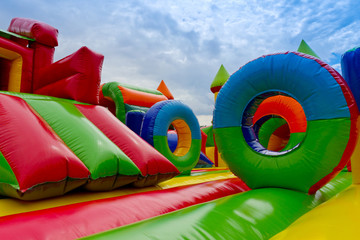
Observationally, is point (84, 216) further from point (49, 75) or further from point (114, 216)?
point (49, 75)

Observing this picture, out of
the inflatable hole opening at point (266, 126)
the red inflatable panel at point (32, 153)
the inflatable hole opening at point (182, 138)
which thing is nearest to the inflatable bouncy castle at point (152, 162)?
the red inflatable panel at point (32, 153)

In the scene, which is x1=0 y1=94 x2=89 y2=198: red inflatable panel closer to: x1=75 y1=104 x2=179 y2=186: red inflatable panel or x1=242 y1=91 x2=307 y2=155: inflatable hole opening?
x1=75 y1=104 x2=179 y2=186: red inflatable panel

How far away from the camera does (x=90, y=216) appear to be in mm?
910

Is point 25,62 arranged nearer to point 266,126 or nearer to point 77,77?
point 77,77

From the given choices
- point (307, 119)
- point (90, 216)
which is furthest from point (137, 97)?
point (90, 216)

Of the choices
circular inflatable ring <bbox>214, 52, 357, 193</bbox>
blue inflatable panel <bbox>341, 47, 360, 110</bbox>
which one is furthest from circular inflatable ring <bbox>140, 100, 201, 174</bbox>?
blue inflatable panel <bbox>341, 47, 360, 110</bbox>

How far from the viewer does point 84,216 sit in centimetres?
90

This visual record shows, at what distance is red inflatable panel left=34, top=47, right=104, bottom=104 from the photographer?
191 cm

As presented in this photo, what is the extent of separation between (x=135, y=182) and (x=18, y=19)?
6.11 ft

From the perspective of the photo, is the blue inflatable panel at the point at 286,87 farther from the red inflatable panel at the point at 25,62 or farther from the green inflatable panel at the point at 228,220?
the red inflatable panel at the point at 25,62

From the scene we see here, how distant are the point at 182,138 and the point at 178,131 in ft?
0.33

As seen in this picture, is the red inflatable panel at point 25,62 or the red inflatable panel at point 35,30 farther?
the red inflatable panel at point 35,30

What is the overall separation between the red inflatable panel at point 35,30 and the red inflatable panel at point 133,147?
0.88 metres

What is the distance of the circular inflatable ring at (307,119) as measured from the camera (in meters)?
1.36
